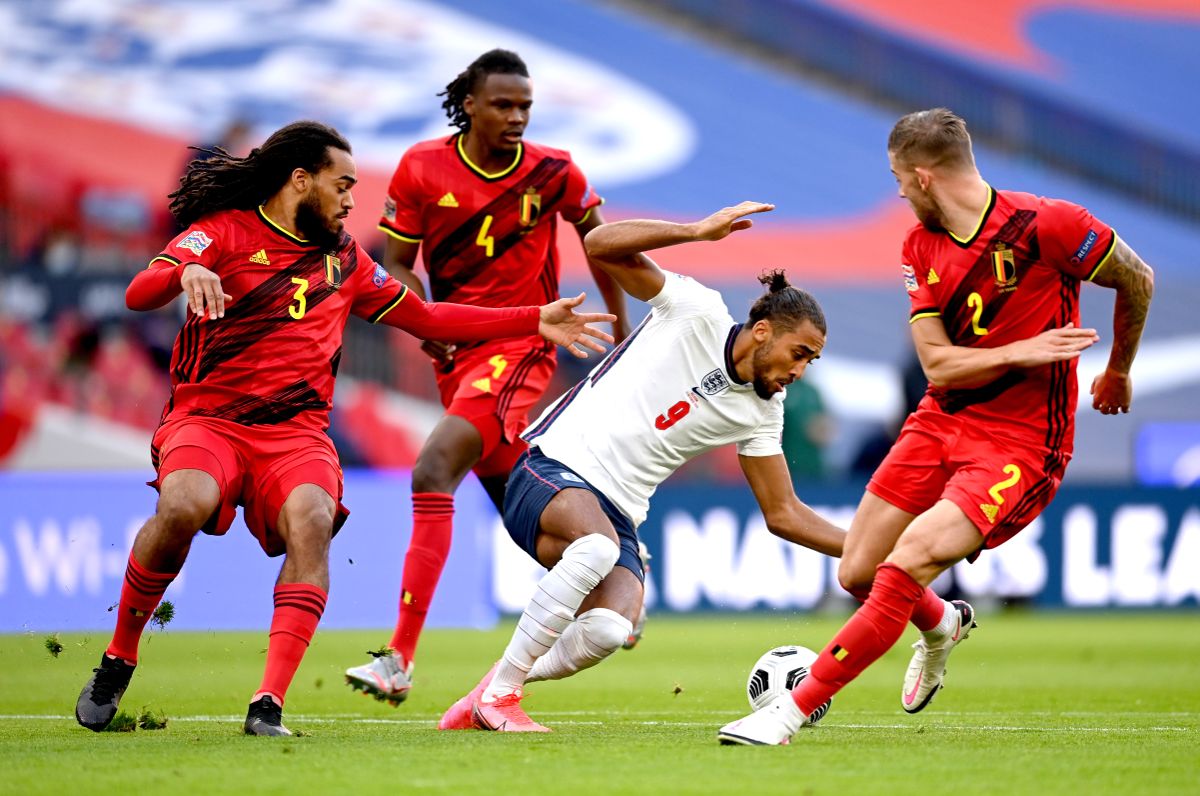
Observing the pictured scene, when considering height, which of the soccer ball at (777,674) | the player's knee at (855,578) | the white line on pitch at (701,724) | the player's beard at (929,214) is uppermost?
the player's beard at (929,214)

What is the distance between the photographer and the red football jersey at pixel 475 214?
8.34m

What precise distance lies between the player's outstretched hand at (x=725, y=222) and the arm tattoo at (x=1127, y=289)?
1257 millimetres

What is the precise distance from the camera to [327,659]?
11031 mm

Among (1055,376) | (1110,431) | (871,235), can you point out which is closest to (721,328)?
(1055,376)

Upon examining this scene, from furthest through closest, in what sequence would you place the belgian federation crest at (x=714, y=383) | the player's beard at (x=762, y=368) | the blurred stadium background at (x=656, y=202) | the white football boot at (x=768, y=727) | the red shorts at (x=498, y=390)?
the blurred stadium background at (x=656, y=202)
the red shorts at (x=498, y=390)
the belgian federation crest at (x=714, y=383)
the player's beard at (x=762, y=368)
the white football boot at (x=768, y=727)

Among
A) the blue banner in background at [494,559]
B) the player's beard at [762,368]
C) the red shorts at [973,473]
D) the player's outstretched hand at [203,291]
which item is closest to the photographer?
the player's outstretched hand at [203,291]

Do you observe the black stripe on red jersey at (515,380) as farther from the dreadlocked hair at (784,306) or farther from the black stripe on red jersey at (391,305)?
the dreadlocked hair at (784,306)

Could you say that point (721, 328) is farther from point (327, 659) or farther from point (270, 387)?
point (327, 659)

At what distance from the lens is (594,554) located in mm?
6352

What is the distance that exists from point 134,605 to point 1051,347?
11.3 ft

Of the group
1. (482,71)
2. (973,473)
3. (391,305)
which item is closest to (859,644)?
(973,473)

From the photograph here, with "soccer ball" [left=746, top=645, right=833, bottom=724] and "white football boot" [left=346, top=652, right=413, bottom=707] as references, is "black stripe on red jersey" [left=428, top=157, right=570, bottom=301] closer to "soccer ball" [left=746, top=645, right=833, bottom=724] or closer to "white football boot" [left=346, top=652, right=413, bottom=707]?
"white football boot" [left=346, top=652, right=413, bottom=707]

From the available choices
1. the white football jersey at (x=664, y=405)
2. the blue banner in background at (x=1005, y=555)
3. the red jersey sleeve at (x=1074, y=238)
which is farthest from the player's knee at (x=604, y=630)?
the blue banner in background at (x=1005, y=555)

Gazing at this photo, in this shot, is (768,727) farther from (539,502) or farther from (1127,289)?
(1127,289)
